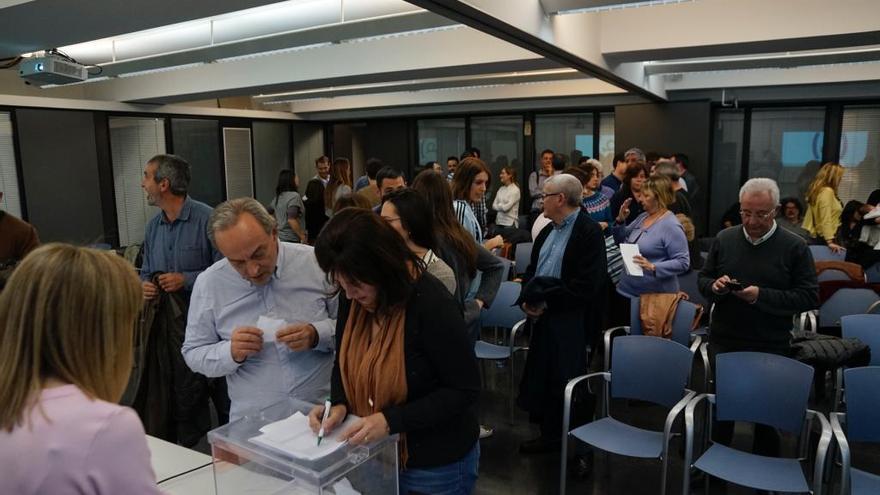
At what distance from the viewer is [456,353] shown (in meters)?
1.56

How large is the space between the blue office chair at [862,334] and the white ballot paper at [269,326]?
301cm

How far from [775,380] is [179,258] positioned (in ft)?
9.60

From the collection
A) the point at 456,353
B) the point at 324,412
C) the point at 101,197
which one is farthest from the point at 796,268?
the point at 101,197

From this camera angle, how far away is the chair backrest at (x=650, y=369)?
2.83 metres

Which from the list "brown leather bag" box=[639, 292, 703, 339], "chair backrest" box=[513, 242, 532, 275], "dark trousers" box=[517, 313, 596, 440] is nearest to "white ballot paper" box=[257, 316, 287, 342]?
"dark trousers" box=[517, 313, 596, 440]

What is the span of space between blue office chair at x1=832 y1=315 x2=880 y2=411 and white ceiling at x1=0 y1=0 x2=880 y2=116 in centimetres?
195

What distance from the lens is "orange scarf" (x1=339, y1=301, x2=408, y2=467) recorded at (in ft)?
5.15

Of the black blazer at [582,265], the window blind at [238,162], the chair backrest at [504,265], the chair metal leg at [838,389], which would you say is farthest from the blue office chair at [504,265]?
the window blind at [238,162]

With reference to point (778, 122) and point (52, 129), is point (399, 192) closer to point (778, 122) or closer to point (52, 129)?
point (52, 129)

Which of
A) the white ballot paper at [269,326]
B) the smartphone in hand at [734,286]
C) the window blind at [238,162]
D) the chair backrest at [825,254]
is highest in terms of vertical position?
the window blind at [238,162]

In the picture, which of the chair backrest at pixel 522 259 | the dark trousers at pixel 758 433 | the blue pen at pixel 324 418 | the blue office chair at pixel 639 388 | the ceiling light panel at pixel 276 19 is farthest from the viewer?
the chair backrest at pixel 522 259

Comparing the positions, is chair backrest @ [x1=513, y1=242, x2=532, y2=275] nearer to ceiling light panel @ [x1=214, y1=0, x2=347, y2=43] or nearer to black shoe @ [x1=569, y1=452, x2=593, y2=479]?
black shoe @ [x1=569, y1=452, x2=593, y2=479]

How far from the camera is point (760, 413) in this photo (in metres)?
2.66

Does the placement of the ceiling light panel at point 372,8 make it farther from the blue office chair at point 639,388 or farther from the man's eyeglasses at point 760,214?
the blue office chair at point 639,388
